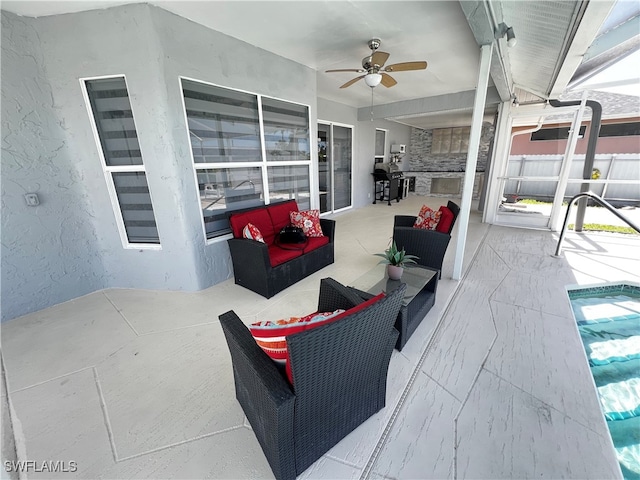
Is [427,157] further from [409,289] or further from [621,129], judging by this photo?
[409,289]

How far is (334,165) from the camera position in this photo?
20.6 ft

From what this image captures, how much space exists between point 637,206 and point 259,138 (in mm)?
9378

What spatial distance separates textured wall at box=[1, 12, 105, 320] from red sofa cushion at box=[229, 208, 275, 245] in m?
1.55

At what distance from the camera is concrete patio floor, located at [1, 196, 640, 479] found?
4.05 ft

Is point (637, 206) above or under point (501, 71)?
under

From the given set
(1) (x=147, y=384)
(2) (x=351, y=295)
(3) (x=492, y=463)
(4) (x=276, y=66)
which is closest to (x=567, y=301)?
(3) (x=492, y=463)

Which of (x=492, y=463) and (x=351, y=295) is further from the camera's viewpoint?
(x=351, y=295)

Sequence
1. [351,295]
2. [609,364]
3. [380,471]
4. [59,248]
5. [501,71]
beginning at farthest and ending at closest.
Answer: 1. [501,71]
2. [59,248]
3. [609,364]
4. [351,295]
5. [380,471]

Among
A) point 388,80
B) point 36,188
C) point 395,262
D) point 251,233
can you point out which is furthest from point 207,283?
point 388,80

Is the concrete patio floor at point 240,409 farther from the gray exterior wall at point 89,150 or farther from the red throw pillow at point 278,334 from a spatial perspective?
the red throw pillow at point 278,334

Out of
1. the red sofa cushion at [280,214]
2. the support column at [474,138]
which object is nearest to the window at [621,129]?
the support column at [474,138]

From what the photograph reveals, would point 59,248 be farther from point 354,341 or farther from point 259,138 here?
point 354,341

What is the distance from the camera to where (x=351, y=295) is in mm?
1491

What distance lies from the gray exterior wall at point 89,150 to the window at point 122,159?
88 mm
